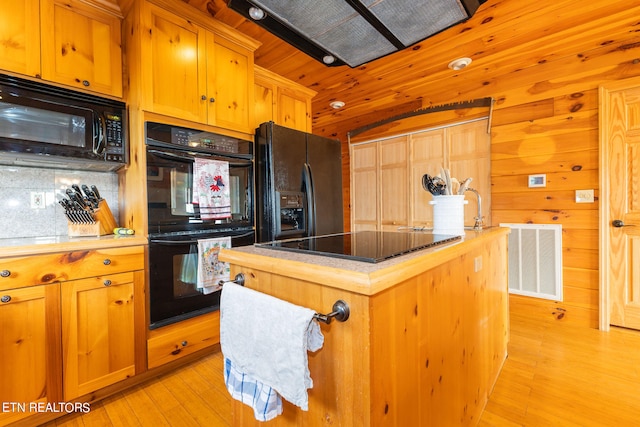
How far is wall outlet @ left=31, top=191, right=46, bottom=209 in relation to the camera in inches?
69.2

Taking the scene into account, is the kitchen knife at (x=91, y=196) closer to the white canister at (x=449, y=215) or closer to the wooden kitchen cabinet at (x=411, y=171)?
the white canister at (x=449, y=215)

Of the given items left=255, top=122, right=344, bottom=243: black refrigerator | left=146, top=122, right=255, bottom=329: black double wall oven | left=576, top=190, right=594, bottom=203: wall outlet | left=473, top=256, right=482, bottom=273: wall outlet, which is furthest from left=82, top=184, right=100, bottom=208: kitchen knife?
left=576, top=190, right=594, bottom=203: wall outlet

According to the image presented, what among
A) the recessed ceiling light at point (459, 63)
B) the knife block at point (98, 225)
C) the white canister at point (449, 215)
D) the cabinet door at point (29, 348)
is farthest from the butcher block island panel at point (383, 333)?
the recessed ceiling light at point (459, 63)

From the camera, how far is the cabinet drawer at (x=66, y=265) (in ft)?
4.21

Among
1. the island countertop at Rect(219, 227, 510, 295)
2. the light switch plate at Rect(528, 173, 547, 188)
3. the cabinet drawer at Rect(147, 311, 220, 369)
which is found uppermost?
the light switch plate at Rect(528, 173, 547, 188)

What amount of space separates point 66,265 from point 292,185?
1423mm

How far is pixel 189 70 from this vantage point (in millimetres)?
1911

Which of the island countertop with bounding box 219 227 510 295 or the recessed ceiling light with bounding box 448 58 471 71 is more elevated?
the recessed ceiling light with bounding box 448 58 471 71

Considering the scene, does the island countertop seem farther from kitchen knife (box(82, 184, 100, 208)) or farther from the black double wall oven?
kitchen knife (box(82, 184, 100, 208))

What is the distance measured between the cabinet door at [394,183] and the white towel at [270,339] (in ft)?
10.5

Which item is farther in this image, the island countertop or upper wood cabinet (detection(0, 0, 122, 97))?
upper wood cabinet (detection(0, 0, 122, 97))

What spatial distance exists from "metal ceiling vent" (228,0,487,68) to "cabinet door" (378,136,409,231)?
8.66 ft

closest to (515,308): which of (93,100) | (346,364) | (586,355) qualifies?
(586,355)

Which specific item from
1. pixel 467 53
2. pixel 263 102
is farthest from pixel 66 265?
pixel 467 53
